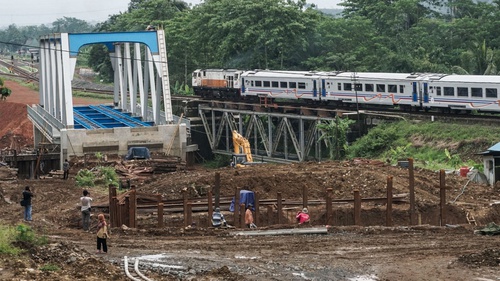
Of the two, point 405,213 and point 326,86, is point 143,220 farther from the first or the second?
point 326,86

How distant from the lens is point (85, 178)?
4056cm

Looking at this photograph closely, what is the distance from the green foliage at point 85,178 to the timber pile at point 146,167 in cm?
122

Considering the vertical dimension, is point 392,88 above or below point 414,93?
above

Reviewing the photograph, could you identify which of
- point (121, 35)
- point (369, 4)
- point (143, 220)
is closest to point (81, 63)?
point (369, 4)

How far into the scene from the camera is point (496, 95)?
48188 millimetres

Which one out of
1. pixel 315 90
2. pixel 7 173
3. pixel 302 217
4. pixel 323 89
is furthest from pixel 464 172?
pixel 315 90

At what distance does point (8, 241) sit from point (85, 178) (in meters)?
20.3

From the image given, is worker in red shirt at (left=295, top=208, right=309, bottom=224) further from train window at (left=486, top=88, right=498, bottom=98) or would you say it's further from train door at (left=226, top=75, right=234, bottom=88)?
train door at (left=226, top=75, right=234, bottom=88)

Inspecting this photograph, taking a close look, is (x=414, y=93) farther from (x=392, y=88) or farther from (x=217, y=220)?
(x=217, y=220)

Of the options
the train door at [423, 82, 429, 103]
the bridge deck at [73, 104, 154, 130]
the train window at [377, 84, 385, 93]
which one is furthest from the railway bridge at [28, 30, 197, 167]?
the train door at [423, 82, 429, 103]

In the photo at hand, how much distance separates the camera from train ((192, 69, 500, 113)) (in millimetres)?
49656

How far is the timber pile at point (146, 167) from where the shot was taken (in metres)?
→ 42.1

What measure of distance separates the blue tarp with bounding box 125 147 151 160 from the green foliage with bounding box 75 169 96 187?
6.06 metres

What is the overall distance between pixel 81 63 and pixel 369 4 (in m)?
68.6
